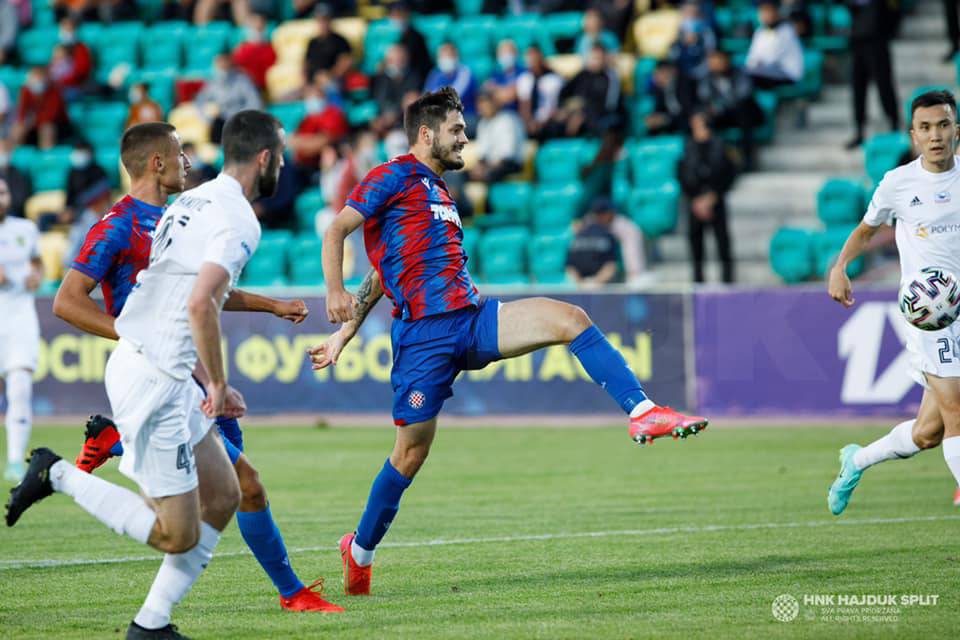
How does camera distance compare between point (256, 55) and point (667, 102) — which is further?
point (256, 55)

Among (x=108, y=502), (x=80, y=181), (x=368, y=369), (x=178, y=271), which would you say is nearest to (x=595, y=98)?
(x=368, y=369)

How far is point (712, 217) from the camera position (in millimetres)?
19672

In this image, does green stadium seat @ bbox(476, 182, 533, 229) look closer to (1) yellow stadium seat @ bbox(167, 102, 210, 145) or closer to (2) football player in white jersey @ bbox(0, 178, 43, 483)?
(1) yellow stadium seat @ bbox(167, 102, 210, 145)

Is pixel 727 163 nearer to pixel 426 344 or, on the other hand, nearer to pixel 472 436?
pixel 472 436

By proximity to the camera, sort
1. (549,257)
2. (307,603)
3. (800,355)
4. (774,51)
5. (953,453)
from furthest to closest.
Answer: (774,51), (549,257), (800,355), (953,453), (307,603)

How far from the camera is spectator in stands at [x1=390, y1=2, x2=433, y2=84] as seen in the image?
74.7ft

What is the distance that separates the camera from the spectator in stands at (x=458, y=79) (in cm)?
2173

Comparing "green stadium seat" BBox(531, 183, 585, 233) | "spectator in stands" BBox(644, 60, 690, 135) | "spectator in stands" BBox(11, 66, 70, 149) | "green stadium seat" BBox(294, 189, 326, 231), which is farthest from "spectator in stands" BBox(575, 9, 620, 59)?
"spectator in stands" BBox(11, 66, 70, 149)

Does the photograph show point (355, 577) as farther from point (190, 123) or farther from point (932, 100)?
point (190, 123)

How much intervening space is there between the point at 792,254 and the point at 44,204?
12.0 metres

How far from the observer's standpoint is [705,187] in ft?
65.0

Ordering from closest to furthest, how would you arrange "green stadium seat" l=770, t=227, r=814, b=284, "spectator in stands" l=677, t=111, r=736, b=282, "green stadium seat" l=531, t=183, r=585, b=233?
"green stadium seat" l=770, t=227, r=814, b=284, "spectator in stands" l=677, t=111, r=736, b=282, "green stadium seat" l=531, t=183, r=585, b=233

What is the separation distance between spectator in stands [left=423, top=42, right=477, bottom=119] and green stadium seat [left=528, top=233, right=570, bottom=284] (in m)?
2.26

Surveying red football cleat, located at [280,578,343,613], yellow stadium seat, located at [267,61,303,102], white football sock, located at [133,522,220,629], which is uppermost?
yellow stadium seat, located at [267,61,303,102]
